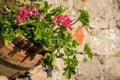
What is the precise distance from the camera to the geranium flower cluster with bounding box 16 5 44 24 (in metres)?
2.19

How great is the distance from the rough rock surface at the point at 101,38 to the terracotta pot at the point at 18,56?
751mm

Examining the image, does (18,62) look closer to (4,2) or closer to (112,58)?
(4,2)

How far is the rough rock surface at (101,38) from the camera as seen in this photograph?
9.93ft

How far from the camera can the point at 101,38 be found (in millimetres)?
3178

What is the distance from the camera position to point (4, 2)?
245 cm

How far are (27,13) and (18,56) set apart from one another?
0.29 m

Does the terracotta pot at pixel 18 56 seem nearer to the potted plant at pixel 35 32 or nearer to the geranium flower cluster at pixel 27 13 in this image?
the potted plant at pixel 35 32

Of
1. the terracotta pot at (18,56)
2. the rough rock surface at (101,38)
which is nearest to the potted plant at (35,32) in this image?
the terracotta pot at (18,56)

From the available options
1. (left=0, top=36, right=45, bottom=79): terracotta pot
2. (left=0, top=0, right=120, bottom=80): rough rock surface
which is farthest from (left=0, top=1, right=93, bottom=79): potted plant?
(left=0, top=0, right=120, bottom=80): rough rock surface

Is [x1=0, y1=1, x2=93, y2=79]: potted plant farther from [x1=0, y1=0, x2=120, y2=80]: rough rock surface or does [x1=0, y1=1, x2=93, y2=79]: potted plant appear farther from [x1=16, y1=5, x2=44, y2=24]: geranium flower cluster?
[x1=0, y1=0, x2=120, y2=80]: rough rock surface

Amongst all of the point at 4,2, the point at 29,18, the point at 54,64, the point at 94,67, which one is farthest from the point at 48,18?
the point at 94,67

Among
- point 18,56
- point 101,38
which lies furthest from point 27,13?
point 101,38

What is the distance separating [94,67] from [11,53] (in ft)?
3.55

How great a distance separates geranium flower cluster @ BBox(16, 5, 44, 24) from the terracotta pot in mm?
132
